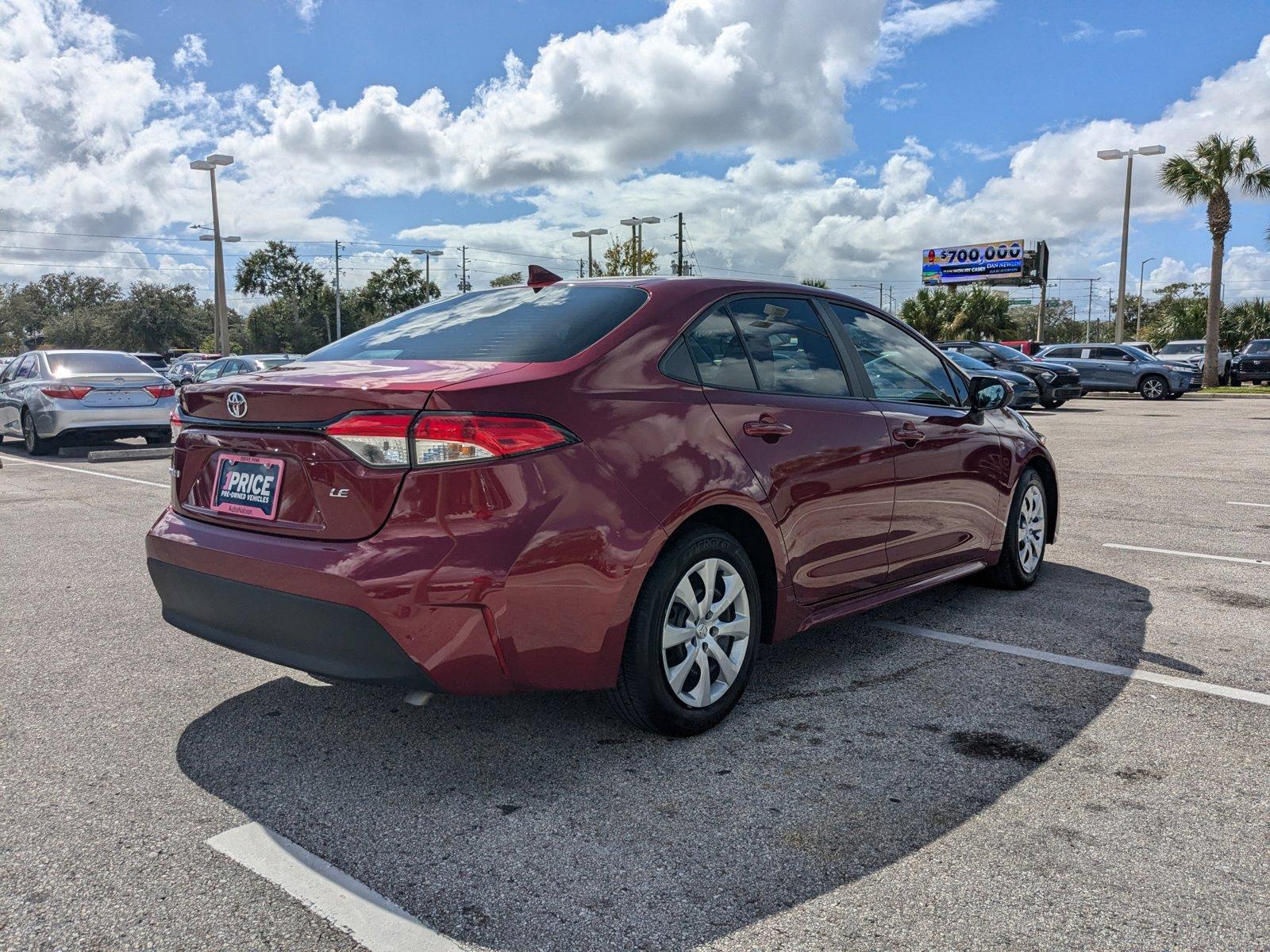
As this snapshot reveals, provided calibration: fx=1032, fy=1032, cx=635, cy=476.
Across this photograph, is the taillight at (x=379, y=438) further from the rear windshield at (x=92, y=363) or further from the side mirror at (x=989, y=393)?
the rear windshield at (x=92, y=363)

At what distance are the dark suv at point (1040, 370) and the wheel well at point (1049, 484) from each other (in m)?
19.0

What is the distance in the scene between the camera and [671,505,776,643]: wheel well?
344cm

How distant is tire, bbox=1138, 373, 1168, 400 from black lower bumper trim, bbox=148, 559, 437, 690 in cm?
2920

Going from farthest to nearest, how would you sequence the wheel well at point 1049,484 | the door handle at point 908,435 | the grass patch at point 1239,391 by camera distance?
the grass patch at point 1239,391
the wheel well at point 1049,484
the door handle at point 908,435

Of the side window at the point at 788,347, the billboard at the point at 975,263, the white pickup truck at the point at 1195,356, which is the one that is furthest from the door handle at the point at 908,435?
the billboard at the point at 975,263

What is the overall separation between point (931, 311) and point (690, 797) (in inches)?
2266

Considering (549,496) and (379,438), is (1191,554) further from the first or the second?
(379,438)

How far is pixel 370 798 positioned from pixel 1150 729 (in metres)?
2.58

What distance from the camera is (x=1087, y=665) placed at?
4223 millimetres

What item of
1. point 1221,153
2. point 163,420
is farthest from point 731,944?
point 1221,153

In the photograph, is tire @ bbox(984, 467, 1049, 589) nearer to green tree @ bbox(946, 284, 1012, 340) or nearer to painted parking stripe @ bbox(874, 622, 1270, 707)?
painted parking stripe @ bbox(874, 622, 1270, 707)

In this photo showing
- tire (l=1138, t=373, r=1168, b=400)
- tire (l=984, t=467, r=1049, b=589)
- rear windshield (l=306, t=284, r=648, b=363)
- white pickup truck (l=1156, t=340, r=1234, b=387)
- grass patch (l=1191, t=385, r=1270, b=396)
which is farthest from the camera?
white pickup truck (l=1156, t=340, r=1234, b=387)

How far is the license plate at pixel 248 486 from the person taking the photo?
10.3ft

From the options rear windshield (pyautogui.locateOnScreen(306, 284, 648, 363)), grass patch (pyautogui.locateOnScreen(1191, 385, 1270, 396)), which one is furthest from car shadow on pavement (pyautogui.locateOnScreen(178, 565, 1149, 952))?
grass patch (pyautogui.locateOnScreen(1191, 385, 1270, 396))
